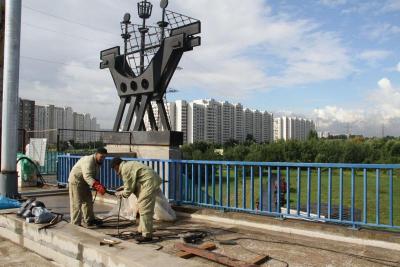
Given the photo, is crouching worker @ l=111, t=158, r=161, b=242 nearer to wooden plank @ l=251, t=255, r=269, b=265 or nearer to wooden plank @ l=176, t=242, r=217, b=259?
wooden plank @ l=176, t=242, r=217, b=259

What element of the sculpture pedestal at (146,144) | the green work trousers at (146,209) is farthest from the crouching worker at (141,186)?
the sculpture pedestal at (146,144)

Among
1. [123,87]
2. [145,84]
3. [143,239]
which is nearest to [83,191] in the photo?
[143,239]

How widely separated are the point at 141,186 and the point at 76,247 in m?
1.27

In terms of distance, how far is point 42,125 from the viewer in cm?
4666

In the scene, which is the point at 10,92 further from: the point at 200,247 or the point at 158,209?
the point at 200,247

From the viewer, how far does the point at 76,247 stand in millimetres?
5449

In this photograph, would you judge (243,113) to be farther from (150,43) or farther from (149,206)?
(149,206)

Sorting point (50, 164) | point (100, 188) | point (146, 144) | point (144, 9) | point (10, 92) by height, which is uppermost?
point (144, 9)

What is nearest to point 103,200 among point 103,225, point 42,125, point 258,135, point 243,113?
point 103,225

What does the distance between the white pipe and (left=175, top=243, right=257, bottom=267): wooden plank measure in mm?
4946

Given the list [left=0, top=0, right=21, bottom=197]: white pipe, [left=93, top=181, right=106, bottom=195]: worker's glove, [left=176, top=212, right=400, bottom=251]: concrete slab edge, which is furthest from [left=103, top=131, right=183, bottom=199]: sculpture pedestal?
[left=93, top=181, right=106, bottom=195]: worker's glove

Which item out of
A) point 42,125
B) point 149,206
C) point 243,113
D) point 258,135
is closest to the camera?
point 149,206

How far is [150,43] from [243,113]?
9005 cm

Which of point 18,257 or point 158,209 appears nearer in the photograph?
point 18,257
